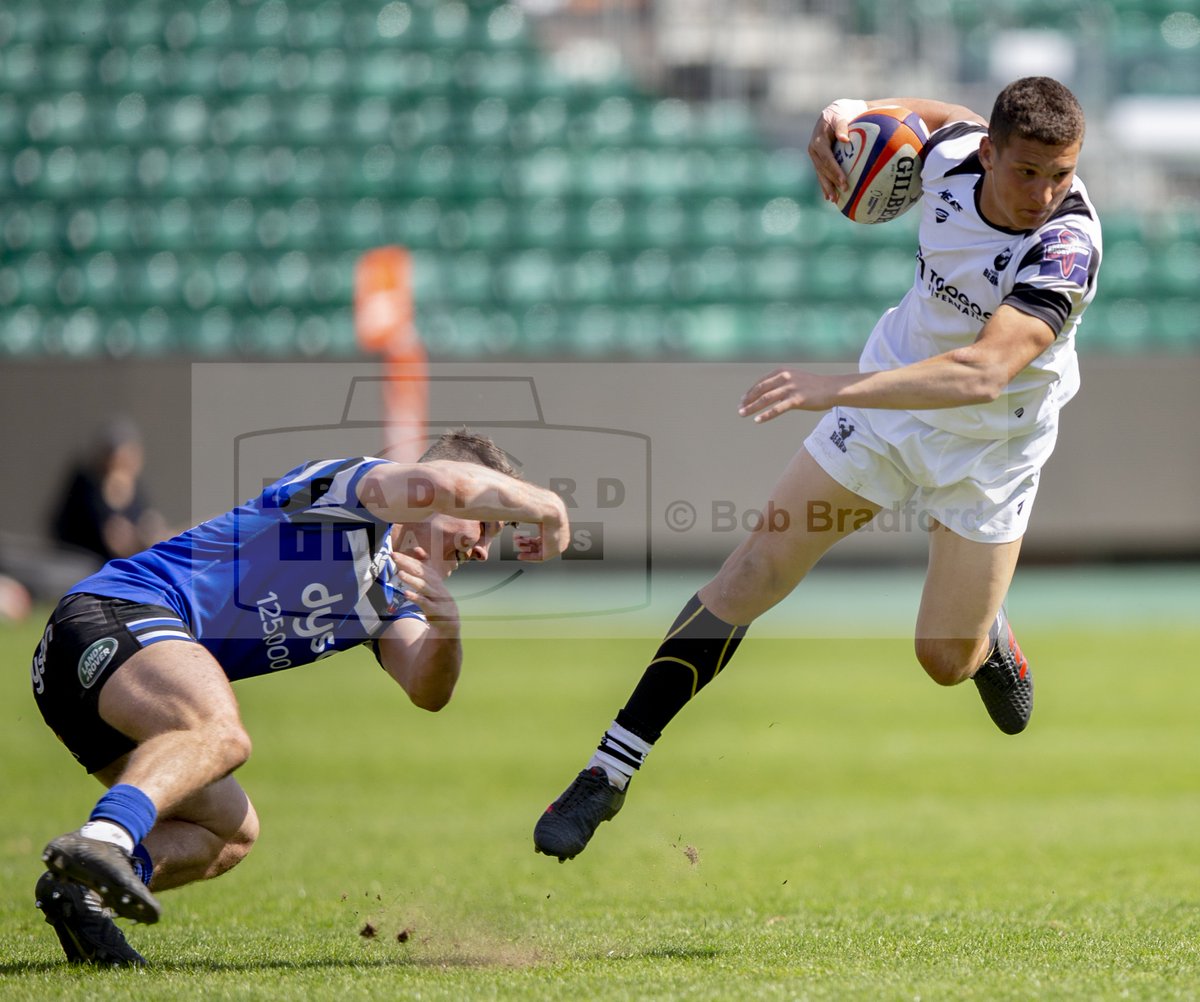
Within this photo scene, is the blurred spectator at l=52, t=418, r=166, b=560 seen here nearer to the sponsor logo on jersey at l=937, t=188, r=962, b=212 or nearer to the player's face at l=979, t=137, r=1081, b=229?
the sponsor logo on jersey at l=937, t=188, r=962, b=212

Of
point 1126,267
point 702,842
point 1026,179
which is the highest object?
point 1026,179

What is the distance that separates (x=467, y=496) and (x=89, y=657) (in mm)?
1318

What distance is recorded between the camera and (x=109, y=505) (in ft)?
51.0

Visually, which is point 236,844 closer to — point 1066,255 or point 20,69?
point 1066,255

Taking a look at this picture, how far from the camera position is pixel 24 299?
1889 centimetres

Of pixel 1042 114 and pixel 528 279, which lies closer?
pixel 1042 114

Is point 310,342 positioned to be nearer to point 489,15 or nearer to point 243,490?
point 243,490

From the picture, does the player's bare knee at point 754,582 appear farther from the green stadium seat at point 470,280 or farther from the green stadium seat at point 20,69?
the green stadium seat at point 20,69

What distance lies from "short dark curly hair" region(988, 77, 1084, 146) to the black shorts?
10.4 ft

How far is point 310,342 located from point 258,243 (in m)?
1.56

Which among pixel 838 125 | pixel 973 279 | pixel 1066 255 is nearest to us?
pixel 1066 255

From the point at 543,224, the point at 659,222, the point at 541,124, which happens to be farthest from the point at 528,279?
the point at 541,124

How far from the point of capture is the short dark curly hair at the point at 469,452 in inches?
199

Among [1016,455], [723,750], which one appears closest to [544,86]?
[723,750]
